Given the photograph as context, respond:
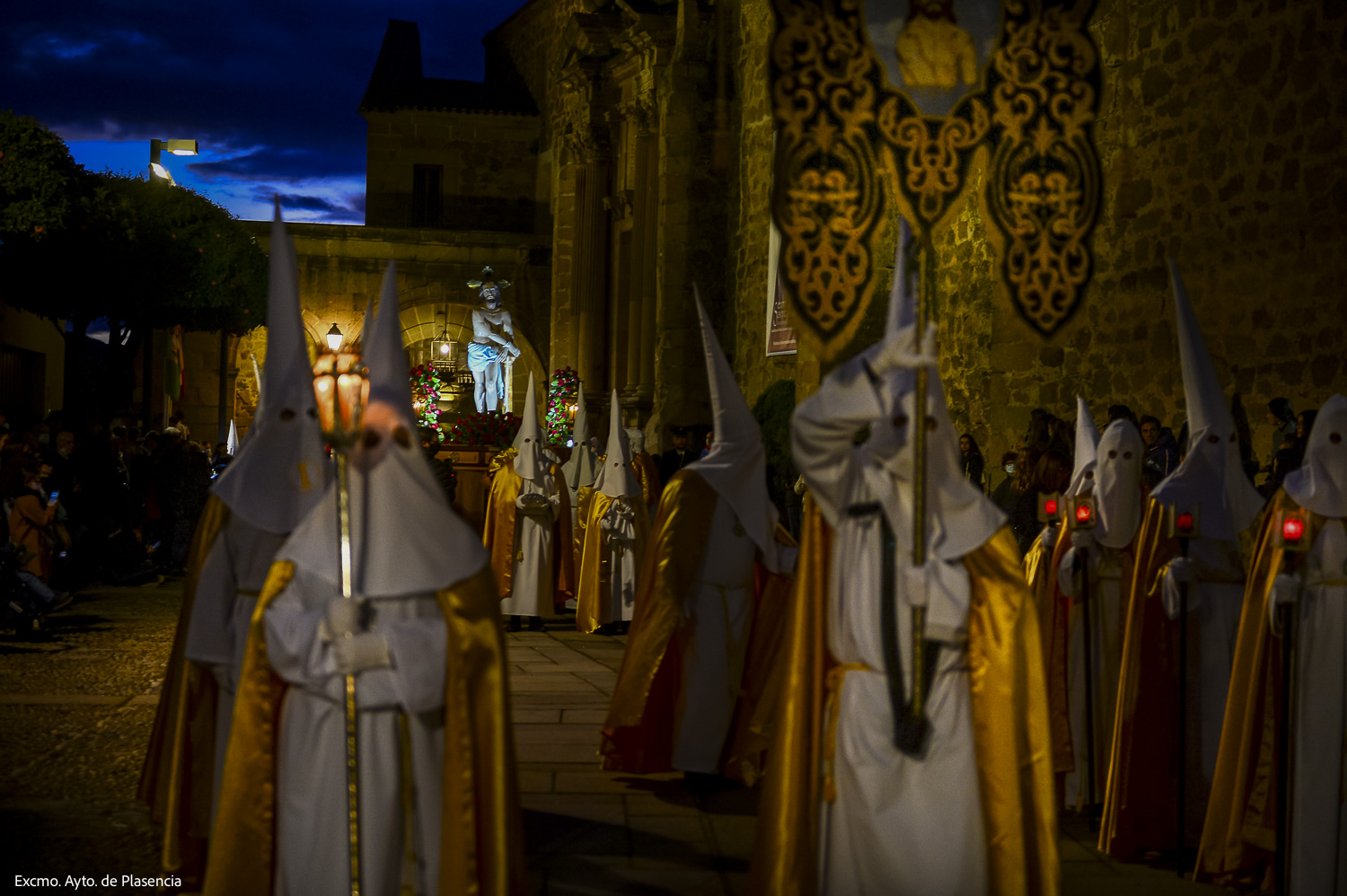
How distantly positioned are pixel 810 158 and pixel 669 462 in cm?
475

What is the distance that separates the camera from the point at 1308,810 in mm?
5172

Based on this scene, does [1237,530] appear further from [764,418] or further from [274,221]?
[764,418]

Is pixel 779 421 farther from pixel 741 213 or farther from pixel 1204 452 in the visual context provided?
pixel 1204 452

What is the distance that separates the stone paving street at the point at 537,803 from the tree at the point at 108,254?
41.2 feet

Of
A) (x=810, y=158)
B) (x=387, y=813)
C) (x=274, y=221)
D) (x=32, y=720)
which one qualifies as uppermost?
(x=810, y=158)

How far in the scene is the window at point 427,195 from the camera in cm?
3466

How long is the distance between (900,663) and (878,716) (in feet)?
0.59

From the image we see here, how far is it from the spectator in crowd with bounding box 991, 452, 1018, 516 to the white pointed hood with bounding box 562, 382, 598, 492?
4256 millimetres

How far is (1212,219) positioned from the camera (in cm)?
1137

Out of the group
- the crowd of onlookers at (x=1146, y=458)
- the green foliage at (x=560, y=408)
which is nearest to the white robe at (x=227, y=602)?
the crowd of onlookers at (x=1146, y=458)

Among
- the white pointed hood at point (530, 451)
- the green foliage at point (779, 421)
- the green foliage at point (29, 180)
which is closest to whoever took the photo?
the white pointed hood at point (530, 451)

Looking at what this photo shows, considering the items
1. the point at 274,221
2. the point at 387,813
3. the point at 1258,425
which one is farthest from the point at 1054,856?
the point at 1258,425

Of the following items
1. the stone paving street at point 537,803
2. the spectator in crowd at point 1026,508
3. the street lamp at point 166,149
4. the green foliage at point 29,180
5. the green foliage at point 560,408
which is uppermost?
the street lamp at point 166,149

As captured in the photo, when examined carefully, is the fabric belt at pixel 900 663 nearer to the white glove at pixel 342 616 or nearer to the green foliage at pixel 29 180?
the white glove at pixel 342 616
